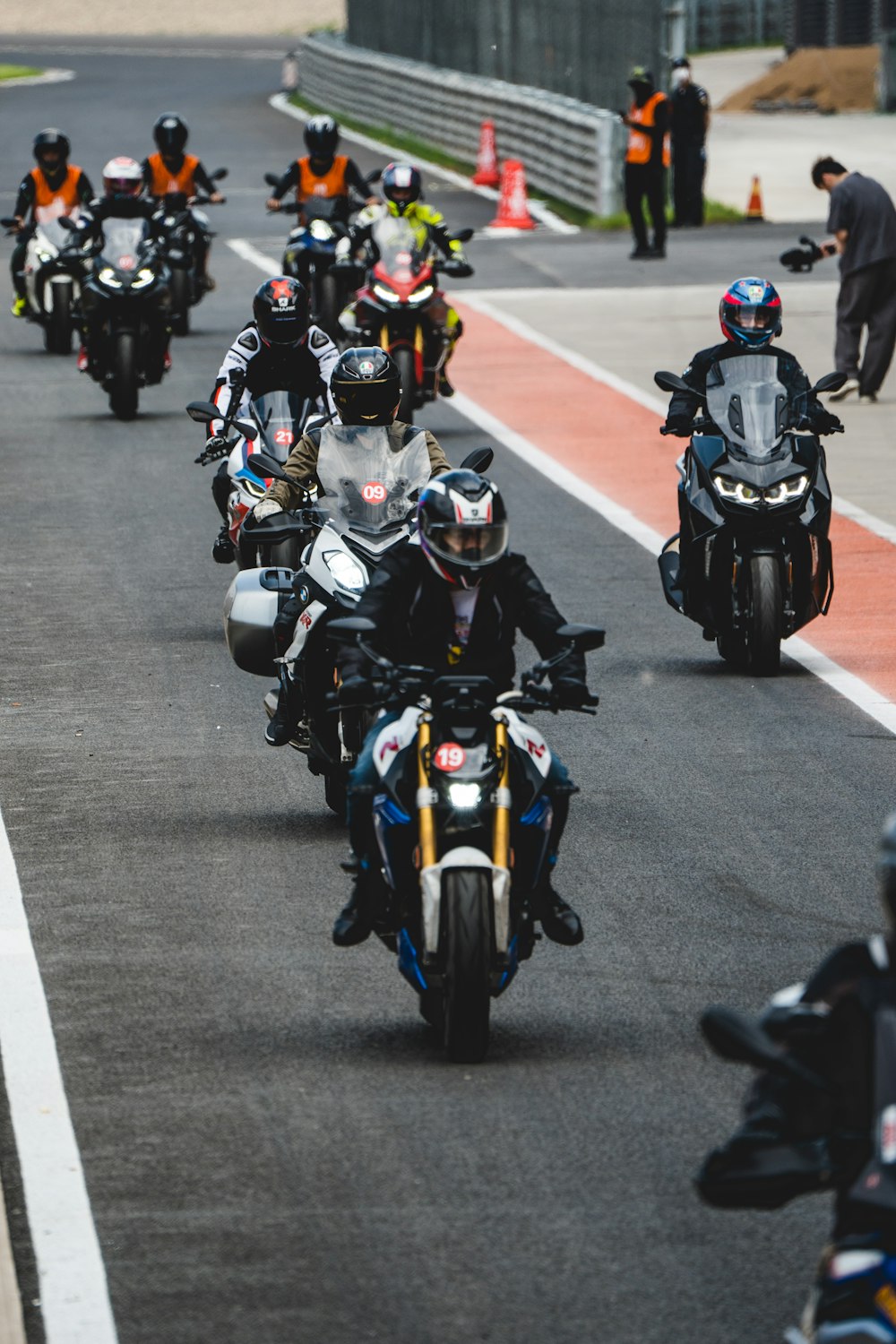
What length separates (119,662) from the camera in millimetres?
14758

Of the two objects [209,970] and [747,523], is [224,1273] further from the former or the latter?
[747,523]

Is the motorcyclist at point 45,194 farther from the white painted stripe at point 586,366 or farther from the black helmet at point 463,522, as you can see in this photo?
the black helmet at point 463,522

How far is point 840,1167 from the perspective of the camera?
551cm

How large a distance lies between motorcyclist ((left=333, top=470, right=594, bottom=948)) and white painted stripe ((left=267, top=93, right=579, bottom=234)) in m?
29.5

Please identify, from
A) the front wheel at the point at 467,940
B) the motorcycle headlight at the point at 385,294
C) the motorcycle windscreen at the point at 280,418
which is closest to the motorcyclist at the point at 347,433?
the front wheel at the point at 467,940

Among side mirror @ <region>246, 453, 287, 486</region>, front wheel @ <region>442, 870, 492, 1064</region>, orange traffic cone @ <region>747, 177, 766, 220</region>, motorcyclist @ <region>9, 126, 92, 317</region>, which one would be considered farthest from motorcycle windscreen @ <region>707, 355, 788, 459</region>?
orange traffic cone @ <region>747, 177, 766, 220</region>

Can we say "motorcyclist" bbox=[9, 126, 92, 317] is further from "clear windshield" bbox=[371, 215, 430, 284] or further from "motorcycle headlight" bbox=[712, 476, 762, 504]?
"motorcycle headlight" bbox=[712, 476, 762, 504]

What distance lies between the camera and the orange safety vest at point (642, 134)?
33.5 m

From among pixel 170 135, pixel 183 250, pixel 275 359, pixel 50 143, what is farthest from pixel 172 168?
pixel 275 359

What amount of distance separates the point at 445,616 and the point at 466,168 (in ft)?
126

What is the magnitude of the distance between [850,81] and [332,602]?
155 feet

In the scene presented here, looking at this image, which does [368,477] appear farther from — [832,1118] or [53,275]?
[53,275]

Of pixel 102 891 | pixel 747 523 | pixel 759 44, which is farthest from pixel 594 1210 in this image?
pixel 759 44

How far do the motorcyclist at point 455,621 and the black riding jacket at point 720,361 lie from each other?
5854 millimetres
